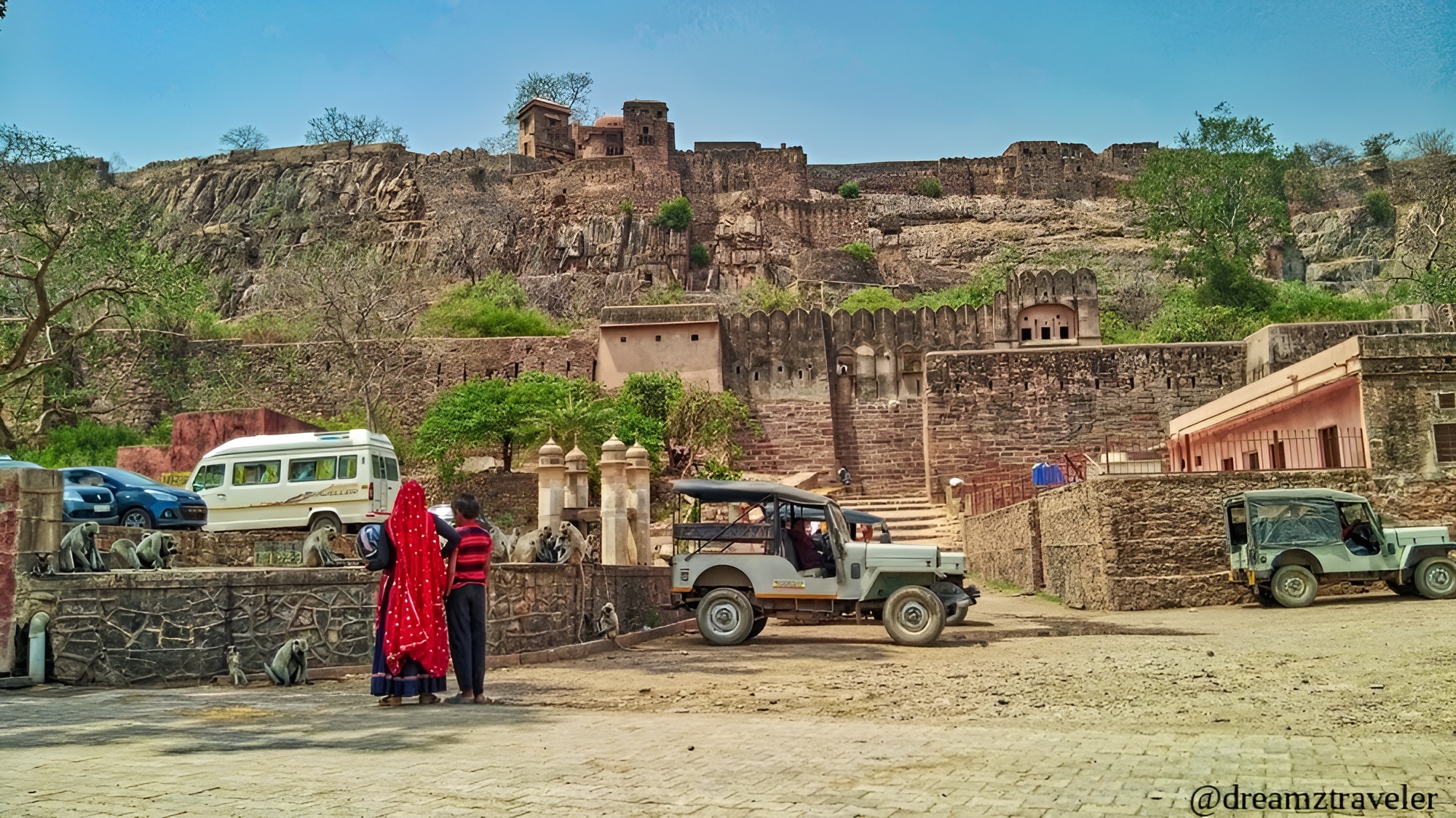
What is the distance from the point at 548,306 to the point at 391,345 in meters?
15.6

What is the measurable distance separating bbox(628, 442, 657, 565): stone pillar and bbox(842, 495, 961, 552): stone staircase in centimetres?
701

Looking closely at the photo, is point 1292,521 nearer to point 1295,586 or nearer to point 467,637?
point 1295,586

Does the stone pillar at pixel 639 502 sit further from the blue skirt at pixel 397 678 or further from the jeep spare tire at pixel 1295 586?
the blue skirt at pixel 397 678

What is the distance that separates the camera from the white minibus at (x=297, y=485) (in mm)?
17859

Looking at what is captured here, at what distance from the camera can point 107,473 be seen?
15992 millimetres

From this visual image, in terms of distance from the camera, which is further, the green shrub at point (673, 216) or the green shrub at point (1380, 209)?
the green shrub at point (1380, 209)

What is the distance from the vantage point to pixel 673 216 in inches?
2206

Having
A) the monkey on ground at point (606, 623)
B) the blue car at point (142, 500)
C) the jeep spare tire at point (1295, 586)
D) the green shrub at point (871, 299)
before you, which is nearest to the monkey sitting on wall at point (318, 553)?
the monkey on ground at point (606, 623)

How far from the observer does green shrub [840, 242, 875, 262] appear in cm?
5356

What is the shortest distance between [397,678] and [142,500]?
10299 millimetres

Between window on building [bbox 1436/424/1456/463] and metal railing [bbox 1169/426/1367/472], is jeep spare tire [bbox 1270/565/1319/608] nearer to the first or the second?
metal railing [bbox 1169/426/1367/472]

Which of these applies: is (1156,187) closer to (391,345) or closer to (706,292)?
(706,292)

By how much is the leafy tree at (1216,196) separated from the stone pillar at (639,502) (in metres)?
31.4

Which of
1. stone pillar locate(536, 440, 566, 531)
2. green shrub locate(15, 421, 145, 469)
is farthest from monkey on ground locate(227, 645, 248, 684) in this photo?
green shrub locate(15, 421, 145, 469)
